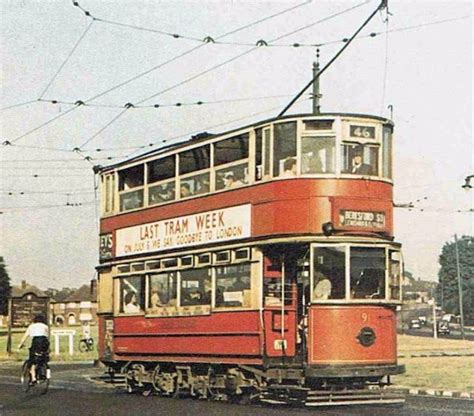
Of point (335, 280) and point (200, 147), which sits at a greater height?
point (200, 147)

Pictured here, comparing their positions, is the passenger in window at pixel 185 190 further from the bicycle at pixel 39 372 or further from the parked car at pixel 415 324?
the parked car at pixel 415 324

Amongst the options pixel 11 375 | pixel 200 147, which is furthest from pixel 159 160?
pixel 11 375

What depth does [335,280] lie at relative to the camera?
17.6 meters

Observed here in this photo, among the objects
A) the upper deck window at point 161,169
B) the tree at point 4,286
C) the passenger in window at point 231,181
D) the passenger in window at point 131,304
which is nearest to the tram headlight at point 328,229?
the passenger in window at point 231,181

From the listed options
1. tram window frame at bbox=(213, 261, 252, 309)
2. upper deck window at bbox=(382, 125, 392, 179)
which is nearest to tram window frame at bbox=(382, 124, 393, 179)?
upper deck window at bbox=(382, 125, 392, 179)

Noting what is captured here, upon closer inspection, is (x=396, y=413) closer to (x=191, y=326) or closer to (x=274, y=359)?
(x=274, y=359)

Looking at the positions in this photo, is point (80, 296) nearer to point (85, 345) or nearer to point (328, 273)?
point (85, 345)

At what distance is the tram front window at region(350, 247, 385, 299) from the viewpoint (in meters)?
17.7

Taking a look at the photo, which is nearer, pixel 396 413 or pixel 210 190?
pixel 396 413

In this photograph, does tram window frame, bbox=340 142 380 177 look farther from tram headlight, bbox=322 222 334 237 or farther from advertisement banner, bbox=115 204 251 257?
advertisement banner, bbox=115 204 251 257

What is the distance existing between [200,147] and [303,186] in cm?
322

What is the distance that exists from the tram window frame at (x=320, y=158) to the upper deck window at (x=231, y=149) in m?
1.33

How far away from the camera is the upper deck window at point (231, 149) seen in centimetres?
1919

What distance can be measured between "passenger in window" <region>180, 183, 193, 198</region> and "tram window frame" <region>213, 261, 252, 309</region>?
1913mm
